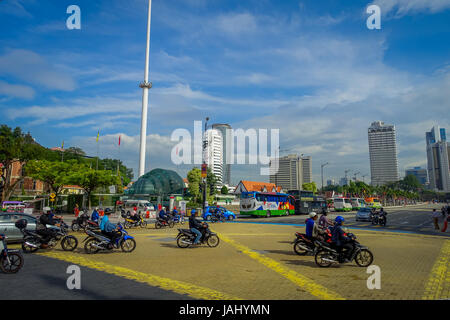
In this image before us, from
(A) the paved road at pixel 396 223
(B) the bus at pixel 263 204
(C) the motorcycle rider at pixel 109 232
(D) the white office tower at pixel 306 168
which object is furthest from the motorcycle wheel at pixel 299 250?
(D) the white office tower at pixel 306 168

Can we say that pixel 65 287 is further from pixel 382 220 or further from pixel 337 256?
pixel 382 220

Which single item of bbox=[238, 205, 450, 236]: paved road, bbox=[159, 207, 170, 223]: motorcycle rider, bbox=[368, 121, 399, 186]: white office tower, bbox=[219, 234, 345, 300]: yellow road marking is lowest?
bbox=[238, 205, 450, 236]: paved road

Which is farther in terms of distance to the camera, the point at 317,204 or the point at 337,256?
the point at 317,204

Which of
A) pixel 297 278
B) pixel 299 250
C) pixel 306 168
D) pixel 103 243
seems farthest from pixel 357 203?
pixel 306 168

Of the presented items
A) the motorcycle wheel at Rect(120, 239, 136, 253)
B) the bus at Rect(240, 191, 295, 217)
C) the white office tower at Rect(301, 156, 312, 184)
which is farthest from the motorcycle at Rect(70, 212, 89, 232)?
the white office tower at Rect(301, 156, 312, 184)

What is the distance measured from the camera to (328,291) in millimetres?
6434

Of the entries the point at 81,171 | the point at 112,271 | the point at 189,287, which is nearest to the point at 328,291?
the point at 189,287

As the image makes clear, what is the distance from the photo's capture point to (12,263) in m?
7.94

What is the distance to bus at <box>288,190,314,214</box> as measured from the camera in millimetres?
41344

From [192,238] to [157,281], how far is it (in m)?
5.35

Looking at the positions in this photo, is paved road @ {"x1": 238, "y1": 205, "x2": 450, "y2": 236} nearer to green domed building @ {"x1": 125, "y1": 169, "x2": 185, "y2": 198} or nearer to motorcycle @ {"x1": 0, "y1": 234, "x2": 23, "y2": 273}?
motorcycle @ {"x1": 0, "y1": 234, "x2": 23, "y2": 273}

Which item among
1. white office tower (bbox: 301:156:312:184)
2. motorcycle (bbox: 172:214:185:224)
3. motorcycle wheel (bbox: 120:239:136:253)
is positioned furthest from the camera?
white office tower (bbox: 301:156:312:184)
